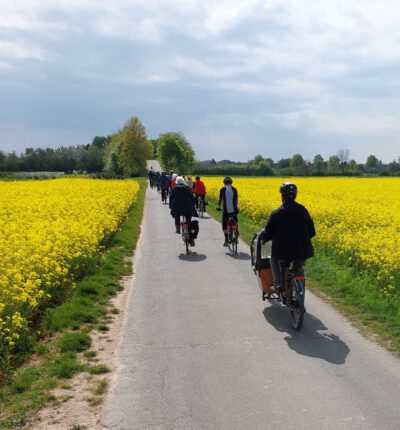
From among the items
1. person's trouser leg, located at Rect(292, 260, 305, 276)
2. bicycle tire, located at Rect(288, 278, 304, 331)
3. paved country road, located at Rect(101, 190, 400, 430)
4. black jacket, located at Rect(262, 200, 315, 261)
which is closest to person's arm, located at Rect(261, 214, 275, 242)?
black jacket, located at Rect(262, 200, 315, 261)

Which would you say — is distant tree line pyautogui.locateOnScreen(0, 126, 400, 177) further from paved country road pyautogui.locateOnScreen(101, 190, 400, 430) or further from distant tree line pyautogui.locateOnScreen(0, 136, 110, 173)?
paved country road pyautogui.locateOnScreen(101, 190, 400, 430)

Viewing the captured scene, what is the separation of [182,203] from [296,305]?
716cm

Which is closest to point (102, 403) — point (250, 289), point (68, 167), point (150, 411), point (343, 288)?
point (150, 411)

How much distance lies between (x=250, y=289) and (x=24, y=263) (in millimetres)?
4435

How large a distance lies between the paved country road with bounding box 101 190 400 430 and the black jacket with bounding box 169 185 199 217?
450cm

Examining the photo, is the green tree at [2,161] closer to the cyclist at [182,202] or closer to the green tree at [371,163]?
the cyclist at [182,202]

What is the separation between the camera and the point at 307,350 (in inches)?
229

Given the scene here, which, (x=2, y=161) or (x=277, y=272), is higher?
(x=2, y=161)

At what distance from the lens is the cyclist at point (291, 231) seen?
6.84 meters

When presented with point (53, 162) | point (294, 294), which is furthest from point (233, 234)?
point (53, 162)

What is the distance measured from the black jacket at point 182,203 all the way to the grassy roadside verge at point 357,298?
12.6 ft

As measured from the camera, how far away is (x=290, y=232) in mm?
6867

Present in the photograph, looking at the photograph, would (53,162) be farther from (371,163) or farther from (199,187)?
(199,187)

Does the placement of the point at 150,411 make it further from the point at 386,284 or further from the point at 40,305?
the point at 386,284
